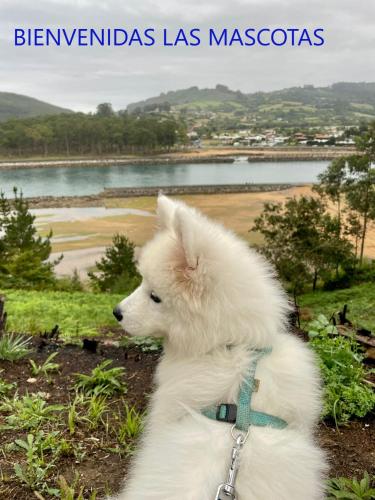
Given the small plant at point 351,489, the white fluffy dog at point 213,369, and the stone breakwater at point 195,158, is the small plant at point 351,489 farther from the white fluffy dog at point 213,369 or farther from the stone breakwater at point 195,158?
the stone breakwater at point 195,158

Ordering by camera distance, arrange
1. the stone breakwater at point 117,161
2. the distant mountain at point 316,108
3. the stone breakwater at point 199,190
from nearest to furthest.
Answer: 1. the stone breakwater at point 199,190
2. the stone breakwater at point 117,161
3. the distant mountain at point 316,108

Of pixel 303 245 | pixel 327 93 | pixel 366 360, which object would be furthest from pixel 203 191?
pixel 327 93

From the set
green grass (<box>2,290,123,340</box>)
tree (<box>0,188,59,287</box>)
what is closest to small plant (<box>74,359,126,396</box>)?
green grass (<box>2,290,123,340</box>)

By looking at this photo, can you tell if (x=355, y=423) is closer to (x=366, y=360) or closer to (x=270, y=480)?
(x=366, y=360)

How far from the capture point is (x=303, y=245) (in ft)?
58.3

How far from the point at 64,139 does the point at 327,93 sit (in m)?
130

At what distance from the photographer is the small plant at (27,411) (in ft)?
10.1

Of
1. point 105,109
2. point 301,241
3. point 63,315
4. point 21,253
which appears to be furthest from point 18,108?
point 63,315

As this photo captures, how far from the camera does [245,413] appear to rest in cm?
162

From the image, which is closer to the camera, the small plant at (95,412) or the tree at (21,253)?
the small plant at (95,412)

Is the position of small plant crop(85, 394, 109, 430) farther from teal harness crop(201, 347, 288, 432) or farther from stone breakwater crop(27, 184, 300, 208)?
stone breakwater crop(27, 184, 300, 208)

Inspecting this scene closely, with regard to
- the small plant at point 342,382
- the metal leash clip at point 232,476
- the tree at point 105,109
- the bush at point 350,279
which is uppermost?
the tree at point 105,109

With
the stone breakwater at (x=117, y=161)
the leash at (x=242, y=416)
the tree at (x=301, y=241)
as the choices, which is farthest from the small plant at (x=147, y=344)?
the stone breakwater at (x=117, y=161)

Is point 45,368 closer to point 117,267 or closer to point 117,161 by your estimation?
point 117,267
